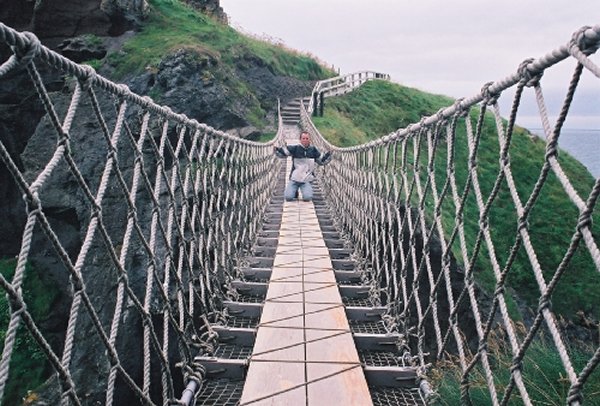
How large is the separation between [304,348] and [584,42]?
176 centimetres

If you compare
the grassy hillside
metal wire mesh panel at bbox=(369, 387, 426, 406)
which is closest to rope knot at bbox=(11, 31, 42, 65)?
metal wire mesh panel at bbox=(369, 387, 426, 406)

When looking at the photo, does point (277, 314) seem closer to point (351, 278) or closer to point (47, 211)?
point (351, 278)

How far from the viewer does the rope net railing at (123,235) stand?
4.01 feet

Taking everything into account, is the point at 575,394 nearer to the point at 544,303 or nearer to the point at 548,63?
the point at 544,303

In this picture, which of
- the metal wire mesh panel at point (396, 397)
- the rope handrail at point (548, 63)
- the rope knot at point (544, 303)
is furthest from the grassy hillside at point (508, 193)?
the rope knot at point (544, 303)

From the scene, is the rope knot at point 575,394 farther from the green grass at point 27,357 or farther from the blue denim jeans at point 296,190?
the green grass at point 27,357

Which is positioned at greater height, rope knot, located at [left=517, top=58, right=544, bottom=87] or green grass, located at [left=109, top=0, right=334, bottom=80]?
green grass, located at [left=109, top=0, right=334, bottom=80]

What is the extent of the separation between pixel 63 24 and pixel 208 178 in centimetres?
1287

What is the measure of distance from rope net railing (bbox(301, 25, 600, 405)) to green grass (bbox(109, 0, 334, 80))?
6724 mm

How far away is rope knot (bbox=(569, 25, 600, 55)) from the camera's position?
3.21 ft

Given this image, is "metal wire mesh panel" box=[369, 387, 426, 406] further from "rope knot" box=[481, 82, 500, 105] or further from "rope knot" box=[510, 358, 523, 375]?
"rope knot" box=[481, 82, 500, 105]

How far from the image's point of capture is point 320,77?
25.2m

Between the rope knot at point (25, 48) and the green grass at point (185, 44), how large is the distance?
11.6 metres

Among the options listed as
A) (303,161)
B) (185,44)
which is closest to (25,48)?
(303,161)
